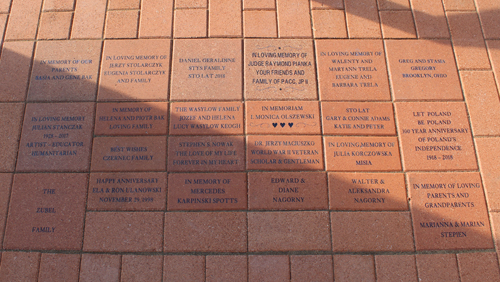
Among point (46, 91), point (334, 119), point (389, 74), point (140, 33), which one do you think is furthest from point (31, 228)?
point (389, 74)

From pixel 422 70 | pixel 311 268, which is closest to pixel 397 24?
pixel 422 70

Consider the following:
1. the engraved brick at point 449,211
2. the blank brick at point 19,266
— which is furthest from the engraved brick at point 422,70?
the blank brick at point 19,266

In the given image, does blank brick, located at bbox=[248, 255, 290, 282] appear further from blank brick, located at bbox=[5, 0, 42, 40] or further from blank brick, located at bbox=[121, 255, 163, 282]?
blank brick, located at bbox=[5, 0, 42, 40]

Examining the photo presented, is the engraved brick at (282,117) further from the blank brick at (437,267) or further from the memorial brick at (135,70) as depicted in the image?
the blank brick at (437,267)

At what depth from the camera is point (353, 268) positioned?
210 centimetres

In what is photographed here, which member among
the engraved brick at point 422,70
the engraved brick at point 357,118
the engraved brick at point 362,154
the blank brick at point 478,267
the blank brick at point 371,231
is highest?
the engraved brick at point 422,70

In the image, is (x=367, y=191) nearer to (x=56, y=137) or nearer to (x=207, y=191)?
(x=207, y=191)

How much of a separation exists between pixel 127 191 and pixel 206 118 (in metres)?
0.90

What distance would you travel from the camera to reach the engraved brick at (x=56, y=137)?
7.48 feet

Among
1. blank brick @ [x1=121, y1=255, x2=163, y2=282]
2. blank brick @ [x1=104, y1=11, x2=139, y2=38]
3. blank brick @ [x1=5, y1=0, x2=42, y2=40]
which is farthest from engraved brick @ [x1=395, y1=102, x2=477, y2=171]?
blank brick @ [x1=5, y1=0, x2=42, y2=40]

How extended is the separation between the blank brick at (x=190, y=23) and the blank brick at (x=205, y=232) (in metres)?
1.71

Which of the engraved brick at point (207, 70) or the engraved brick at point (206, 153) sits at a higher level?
the engraved brick at point (207, 70)

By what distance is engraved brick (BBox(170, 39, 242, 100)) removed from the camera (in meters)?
2.43

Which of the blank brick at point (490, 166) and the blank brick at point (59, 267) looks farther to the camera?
the blank brick at point (490, 166)
